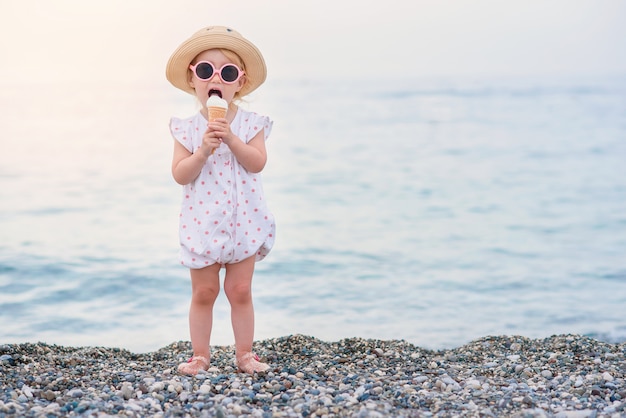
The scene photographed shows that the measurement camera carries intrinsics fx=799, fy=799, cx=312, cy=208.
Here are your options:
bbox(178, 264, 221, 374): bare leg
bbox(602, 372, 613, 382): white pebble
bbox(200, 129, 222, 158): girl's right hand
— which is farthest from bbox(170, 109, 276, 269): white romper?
bbox(602, 372, 613, 382): white pebble

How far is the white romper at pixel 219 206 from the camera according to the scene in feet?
15.0

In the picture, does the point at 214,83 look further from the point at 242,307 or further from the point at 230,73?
the point at 242,307

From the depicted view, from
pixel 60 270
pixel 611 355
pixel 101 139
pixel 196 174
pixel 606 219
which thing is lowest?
pixel 611 355

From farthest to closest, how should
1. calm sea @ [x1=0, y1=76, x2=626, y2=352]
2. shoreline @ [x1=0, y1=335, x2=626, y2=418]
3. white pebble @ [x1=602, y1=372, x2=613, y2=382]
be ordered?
calm sea @ [x1=0, y1=76, x2=626, y2=352] → white pebble @ [x1=602, y1=372, x2=613, y2=382] → shoreline @ [x1=0, y1=335, x2=626, y2=418]

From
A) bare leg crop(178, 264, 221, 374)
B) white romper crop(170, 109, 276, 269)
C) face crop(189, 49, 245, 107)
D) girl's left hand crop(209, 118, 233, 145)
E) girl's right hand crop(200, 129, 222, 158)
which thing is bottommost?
bare leg crop(178, 264, 221, 374)

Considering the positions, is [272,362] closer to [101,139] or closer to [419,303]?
[419,303]

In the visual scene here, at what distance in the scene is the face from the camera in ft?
15.0

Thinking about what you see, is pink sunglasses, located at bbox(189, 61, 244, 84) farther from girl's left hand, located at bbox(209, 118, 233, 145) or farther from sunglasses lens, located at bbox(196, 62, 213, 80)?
girl's left hand, located at bbox(209, 118, 233, 145)

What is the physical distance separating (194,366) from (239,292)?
517 mm

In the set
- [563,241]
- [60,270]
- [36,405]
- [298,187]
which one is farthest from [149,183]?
[36,405]

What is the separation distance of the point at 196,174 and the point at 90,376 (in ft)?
4.32

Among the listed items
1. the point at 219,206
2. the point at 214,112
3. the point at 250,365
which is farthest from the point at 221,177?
the point at 250,365

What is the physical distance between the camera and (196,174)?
14.8 ft

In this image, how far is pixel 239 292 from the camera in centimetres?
472
